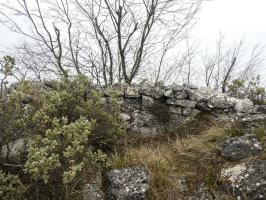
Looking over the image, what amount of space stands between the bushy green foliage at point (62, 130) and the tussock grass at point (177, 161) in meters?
0.49

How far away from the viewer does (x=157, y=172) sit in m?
4.55

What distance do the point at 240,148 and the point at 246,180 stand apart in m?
0.68

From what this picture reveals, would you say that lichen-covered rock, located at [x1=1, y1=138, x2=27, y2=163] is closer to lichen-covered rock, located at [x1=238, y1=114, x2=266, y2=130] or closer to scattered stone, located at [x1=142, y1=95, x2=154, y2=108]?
scattered stone, located at [x1=142, y1=95, x2=154, y2=108]

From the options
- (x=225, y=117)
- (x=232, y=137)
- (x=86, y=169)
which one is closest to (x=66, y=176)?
(x=86, y=169)

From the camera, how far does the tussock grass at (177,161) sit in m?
4.38

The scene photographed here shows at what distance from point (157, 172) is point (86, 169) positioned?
0.95 meters

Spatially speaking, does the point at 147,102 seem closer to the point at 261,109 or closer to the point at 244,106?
the point at 244,106

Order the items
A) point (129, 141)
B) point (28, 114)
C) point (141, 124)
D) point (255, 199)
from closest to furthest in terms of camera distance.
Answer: point (255, 199) → point (28, 114) → point (129, 141) → point (141, 124)

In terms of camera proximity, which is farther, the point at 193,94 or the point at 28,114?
the point at 193,94

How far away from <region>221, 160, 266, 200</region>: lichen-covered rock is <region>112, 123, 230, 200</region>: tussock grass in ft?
0.64

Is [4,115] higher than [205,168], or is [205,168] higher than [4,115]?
[4,115]

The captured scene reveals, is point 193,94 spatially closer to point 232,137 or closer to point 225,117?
point 225,117

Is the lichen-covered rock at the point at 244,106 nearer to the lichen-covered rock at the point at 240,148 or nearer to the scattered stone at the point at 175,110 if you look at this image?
the scattered stone at the point at 175,110

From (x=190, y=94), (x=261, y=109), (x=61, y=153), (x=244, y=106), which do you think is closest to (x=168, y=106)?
(x=190, y=94)
